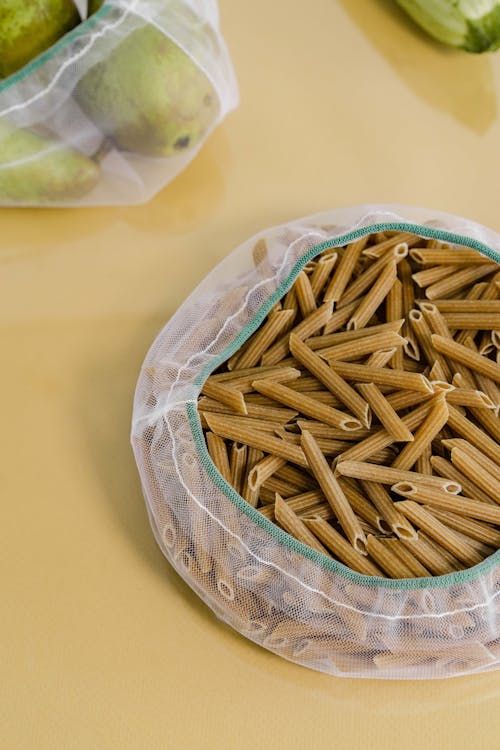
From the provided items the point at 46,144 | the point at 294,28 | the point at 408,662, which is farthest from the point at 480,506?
→ the point at 294,28

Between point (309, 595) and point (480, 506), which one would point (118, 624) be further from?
point (480, 506)

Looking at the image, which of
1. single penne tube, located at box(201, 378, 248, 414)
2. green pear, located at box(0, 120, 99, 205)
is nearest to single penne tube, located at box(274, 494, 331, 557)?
single penne tube, located at box(201, 378, 248, 414)

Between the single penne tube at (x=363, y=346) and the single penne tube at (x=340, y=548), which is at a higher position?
the single penne tube at (x=363, y=346)

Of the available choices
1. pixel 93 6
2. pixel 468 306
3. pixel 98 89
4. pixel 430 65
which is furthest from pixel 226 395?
pixel 430 65

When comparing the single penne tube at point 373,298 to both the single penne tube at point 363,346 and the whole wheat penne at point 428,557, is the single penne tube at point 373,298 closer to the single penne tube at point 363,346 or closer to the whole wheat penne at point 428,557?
the single penne tube at point 363,346

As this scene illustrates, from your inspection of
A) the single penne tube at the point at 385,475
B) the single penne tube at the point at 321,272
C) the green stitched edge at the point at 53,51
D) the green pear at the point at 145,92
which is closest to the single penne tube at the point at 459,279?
the single penne tube at the point at 321,272

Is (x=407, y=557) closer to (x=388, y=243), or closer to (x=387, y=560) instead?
(x=387, y=560)

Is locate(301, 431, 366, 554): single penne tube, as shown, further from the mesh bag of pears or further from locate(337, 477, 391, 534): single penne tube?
the mesh bag of pears
